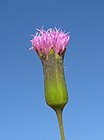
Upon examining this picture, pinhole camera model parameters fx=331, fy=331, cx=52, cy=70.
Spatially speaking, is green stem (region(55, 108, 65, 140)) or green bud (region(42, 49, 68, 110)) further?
green bud (region(42, 49, 68, 110))

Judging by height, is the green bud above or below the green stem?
above

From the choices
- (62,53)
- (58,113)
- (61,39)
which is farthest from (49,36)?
(58,113)

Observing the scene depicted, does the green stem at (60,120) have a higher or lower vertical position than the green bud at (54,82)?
lower

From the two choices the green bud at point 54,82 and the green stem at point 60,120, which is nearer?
the green stem at point 60,120

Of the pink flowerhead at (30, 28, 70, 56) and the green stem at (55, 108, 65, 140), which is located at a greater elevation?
the pink flowerhead at (30, 28, 70, 56)

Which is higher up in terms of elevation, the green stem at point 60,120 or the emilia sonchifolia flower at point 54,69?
the emilia sonchifolia flower at point 54,69

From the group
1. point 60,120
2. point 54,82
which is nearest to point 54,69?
point 54,82
